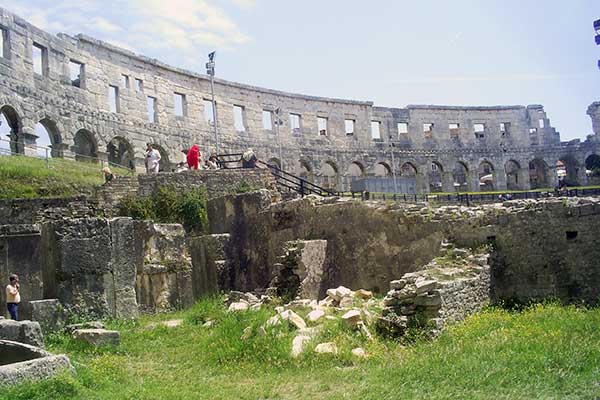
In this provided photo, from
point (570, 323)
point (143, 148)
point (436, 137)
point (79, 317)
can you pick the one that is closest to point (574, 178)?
point (436, 137)

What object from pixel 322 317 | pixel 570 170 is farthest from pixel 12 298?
pixel 570 170

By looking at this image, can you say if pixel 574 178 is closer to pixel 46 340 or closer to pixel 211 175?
pixel 211 175

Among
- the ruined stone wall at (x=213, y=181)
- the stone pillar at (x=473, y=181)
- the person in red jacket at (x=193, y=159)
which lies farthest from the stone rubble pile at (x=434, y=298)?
the stone pillar at (x=473, y=181)

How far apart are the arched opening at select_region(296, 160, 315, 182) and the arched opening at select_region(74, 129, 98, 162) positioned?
13456 millimetres

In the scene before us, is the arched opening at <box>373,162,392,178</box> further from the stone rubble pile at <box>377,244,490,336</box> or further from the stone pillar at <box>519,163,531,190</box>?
the stone rubble pile at <box>377,244,490,336</box>

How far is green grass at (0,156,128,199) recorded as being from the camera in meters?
19.8

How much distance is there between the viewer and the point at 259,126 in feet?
124

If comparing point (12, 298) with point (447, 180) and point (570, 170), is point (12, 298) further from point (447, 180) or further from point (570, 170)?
point (570, 170)

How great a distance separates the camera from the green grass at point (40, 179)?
19.8m

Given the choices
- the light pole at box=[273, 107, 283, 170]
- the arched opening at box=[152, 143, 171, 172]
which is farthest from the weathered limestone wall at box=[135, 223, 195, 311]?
the light pole at box=[273, 107, 283, 170]

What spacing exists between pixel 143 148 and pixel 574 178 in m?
31.0

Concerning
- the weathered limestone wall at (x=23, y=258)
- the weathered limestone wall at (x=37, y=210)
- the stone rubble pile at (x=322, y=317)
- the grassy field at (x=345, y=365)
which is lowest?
the grassy field at (x=345, y=365)

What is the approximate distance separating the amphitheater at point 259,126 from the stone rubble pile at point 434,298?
714 inches

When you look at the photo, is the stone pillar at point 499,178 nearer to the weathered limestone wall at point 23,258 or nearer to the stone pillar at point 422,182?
the stone pillar at point 422,182
